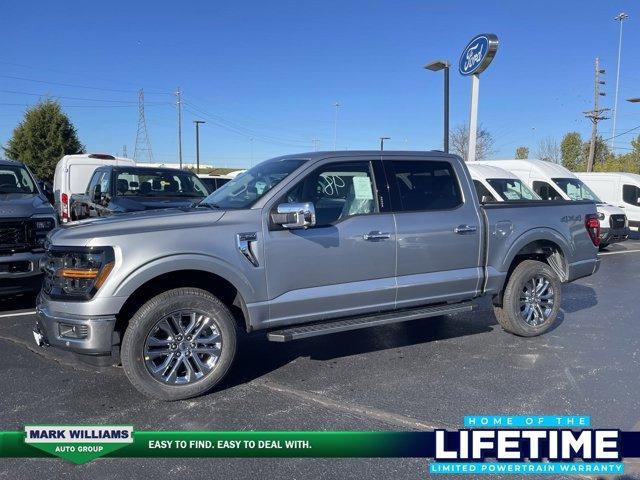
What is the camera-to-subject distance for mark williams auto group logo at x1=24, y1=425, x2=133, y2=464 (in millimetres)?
3141

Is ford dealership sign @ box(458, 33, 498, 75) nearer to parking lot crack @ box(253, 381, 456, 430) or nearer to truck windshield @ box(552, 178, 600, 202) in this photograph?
truck windshield @ box(552, 178, 600, 202)

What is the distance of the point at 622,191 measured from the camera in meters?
16.3

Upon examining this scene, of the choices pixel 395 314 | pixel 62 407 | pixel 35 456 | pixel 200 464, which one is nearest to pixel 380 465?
pixel 200 464

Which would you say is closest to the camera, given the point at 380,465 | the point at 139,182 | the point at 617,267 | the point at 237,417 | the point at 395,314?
the point at 380,465

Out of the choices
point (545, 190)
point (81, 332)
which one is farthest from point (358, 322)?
point (545, 190)

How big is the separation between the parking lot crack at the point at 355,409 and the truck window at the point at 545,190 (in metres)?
11.1

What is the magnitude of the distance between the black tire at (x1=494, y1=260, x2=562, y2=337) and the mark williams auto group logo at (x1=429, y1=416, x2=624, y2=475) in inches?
95.7

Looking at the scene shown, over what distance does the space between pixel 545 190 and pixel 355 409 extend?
11425 mm

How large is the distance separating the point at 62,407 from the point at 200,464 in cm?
142

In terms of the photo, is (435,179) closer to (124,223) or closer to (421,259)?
(421,259)

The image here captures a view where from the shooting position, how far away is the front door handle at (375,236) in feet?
14.8

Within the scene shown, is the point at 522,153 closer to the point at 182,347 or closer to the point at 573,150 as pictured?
the point at 573,150

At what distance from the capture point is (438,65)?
51.1ft

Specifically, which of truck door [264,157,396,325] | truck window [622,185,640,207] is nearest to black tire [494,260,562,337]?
truck door [264,157,396,325]
